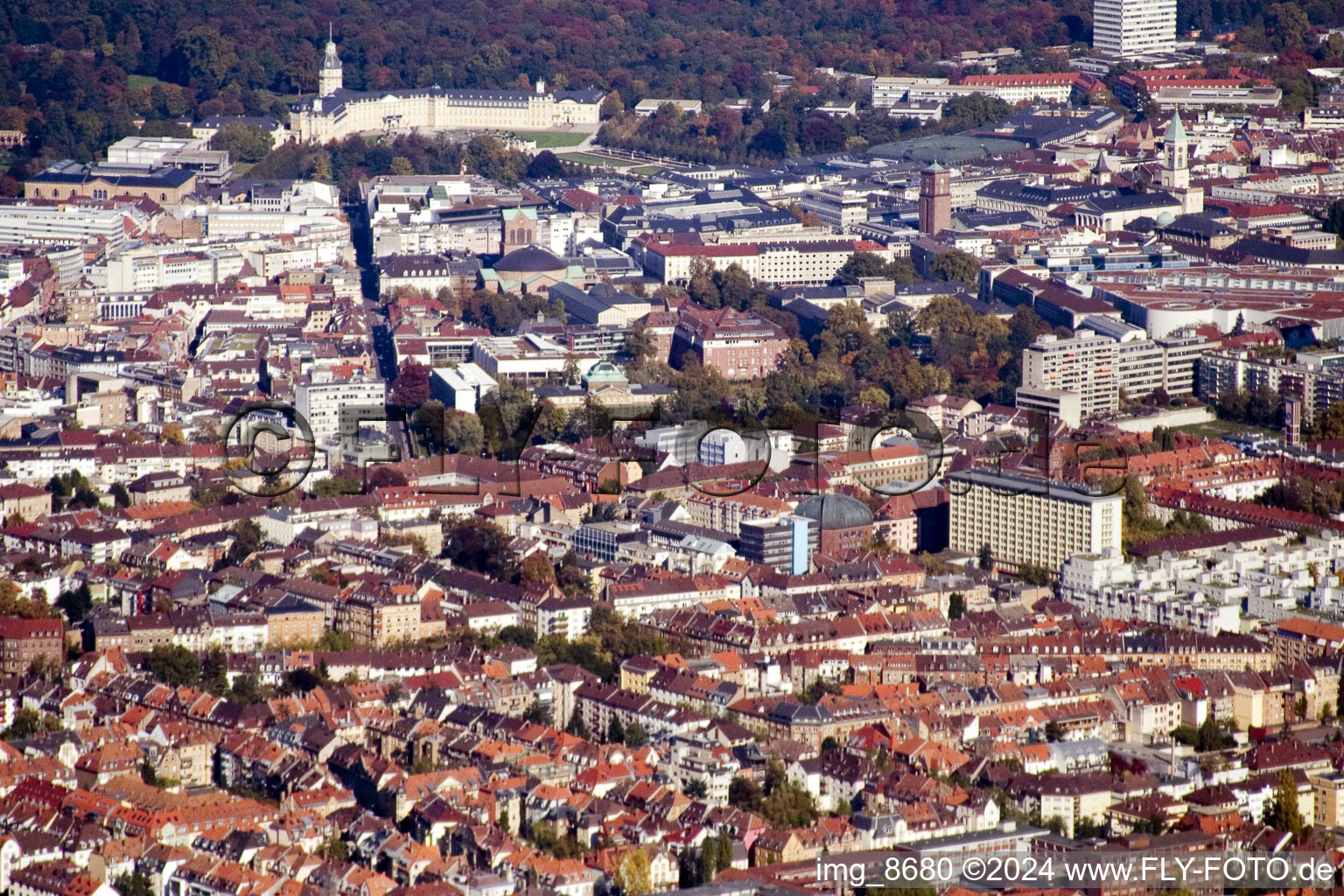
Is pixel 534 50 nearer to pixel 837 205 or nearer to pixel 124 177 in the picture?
pixel 124 177

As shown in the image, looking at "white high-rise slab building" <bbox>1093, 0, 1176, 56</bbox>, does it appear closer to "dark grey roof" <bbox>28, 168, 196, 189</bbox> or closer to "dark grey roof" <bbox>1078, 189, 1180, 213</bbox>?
"dark grey roof" <bbox>1078, 189, 1180, 213</bbox>

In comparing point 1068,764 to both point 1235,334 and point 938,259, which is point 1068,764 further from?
point 938,259

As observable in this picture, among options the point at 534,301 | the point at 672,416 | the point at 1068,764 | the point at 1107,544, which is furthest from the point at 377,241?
the point at 1068,764

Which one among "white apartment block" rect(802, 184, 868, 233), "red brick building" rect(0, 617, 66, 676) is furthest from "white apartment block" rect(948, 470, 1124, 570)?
"white apartment block" rect(802, 184, 868, 233)

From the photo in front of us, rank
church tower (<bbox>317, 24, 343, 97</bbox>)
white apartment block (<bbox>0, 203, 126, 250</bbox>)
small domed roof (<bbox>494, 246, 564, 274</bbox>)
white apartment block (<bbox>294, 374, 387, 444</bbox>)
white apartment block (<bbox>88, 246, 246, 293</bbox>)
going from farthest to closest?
church tower (<bbox>317, 24, 343, 97</bbox>), white apartment block (<bbox>0, 203, 126, 250</bbox>), white apartment block (<bbox>88, 246, 246, 293</bbox>), small domed roof (<bbox>494, 246, 564, 274</bbox>), white apartment block (<bbox>294, 374, 387, 444</bbox>)

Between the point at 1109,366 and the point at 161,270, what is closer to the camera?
the point at 1109,366

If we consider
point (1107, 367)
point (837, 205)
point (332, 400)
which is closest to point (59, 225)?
point (837, 205)

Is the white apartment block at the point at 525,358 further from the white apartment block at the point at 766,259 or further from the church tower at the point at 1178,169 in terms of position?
the church tower at the point at 1178,169
